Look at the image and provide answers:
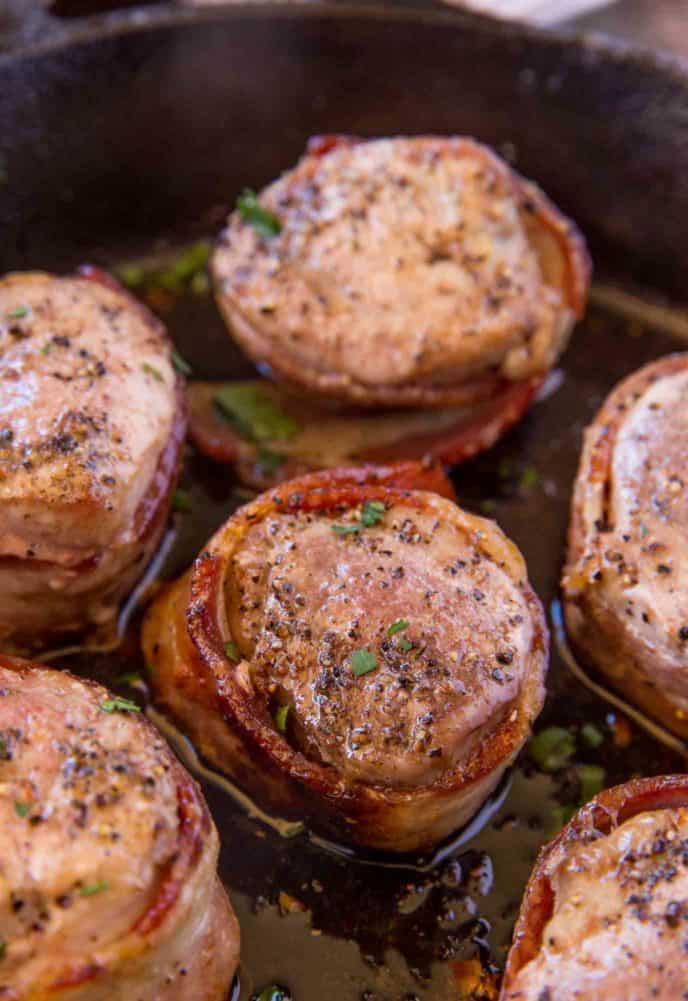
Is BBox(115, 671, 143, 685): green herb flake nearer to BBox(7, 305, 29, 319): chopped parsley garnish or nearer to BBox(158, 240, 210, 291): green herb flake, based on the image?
BBox(7, 305, 29, 319): chopped parsley garnish

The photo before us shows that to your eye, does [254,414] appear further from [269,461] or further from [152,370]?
[152,370]

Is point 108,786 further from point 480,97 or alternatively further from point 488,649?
point 480,97

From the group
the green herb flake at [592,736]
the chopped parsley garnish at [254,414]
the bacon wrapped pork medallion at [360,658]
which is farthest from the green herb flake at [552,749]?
the chopped parsley garnish at [254,414]

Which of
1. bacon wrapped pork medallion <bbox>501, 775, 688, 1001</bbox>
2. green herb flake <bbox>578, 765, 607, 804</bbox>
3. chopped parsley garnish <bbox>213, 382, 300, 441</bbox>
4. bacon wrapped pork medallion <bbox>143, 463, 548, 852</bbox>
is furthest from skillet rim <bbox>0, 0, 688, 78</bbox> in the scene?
bacon wrapped pork medallion <bbox>501, 775, 688, 1001</bbox>

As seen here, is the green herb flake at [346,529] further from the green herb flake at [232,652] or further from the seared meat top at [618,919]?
the seared meat top at [618,919]

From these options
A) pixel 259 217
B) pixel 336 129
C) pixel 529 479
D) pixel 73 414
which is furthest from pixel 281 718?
pixel 336 129
